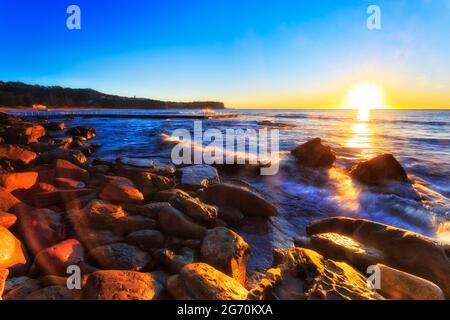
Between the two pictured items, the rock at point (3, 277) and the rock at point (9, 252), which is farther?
the rock at point (9, 252)

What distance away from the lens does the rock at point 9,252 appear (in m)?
2.79

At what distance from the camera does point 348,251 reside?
3229 mm

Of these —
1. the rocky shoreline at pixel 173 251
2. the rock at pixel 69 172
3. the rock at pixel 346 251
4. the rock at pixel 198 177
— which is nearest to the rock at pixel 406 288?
the rocky shoreline at pixel 173 251

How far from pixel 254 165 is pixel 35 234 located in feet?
23.1

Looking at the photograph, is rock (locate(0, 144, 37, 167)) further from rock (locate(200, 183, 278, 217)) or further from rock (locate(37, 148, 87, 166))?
rock (locate(200, 183, 278, 217))

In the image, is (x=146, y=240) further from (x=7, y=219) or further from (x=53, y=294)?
(x=7, y=219)

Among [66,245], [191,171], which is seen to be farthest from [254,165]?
[66,245]

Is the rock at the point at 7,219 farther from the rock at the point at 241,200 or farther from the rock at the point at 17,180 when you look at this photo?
the rock at the point at 241,200

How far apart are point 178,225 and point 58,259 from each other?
1.49 metres

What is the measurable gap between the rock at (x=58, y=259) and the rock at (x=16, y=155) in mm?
5740

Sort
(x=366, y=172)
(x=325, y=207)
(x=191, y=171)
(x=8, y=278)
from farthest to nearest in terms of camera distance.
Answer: (x=366, y=172) < (x=191, y=171) < (x=325, y=207) < (x=8, y=278)

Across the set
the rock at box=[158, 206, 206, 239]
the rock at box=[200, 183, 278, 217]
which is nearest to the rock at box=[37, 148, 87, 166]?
the rock at box=[200, 183, 278, 217]

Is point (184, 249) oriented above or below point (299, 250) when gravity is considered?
below

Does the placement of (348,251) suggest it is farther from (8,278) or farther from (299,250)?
(8,278)
